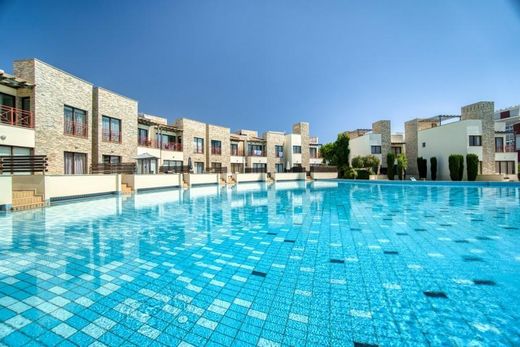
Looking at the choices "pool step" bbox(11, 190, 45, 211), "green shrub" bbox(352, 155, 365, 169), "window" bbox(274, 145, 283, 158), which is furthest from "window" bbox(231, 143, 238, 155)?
"pool step" bbox(11, 190, 45, 211)

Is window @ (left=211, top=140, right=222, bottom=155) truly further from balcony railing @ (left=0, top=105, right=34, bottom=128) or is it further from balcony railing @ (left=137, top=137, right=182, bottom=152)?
balcony railing @ (left=0, top=105, right=34, bottom=128)

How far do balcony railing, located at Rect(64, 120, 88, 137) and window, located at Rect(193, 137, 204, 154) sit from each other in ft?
39.1

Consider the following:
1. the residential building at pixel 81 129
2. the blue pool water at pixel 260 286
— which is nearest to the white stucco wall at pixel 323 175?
the residential building at pixel 81 129

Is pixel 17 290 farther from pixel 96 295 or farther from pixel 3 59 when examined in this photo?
pixel 3 59

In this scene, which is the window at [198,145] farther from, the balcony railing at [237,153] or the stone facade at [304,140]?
the stone facade at [304,140]

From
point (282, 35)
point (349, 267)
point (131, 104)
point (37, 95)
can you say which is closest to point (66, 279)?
point (349, 267)

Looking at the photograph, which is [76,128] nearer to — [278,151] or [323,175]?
[278,151]

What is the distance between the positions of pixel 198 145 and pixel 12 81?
672 inches

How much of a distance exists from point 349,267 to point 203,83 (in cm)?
4348

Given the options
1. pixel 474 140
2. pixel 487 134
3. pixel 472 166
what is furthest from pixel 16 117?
pixel 487 134

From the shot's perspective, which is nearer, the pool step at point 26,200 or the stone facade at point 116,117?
the pool step at point 26,200

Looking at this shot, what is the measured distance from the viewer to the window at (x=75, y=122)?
53.1 feet

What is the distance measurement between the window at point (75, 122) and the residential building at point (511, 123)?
42.0 meters

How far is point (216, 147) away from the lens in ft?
101
